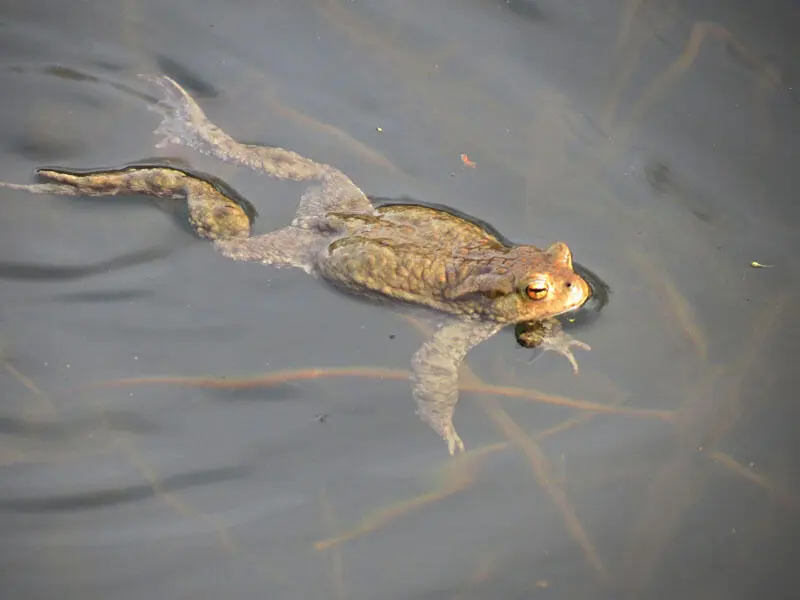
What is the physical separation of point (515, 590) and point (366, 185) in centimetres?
291

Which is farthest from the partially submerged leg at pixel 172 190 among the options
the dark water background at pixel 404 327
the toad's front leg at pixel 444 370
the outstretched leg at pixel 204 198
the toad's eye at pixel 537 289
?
the toad's eye at pixel 537 289

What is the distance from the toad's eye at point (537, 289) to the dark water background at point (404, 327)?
449 mm

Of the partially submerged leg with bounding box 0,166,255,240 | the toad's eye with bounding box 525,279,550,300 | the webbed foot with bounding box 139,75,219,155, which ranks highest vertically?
the toad's eye with bounding box 525,279,550,300

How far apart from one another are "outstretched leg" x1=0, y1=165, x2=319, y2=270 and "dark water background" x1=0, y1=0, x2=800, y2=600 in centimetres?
12

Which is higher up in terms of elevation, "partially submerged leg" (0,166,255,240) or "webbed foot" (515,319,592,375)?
"webbed foot" (515,319,592,375)

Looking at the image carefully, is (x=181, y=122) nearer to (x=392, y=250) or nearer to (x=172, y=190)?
(x=172, y=190)

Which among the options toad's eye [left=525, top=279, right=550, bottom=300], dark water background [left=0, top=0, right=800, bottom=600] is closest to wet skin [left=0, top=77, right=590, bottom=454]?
toad's eye [left=525, top=279, right=550, bottom=300]

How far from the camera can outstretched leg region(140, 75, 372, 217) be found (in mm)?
5129

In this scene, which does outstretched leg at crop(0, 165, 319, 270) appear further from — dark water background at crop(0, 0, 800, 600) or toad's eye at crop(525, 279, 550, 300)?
toad's eye at crop(525, 279, 550, 300)

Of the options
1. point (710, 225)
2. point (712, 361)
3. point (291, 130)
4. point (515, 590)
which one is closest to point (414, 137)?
point (291, 130)

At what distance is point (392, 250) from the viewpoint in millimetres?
4645

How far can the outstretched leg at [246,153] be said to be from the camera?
5129 mm

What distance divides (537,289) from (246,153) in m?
2.38

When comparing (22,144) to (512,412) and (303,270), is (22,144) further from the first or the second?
(512,412)
